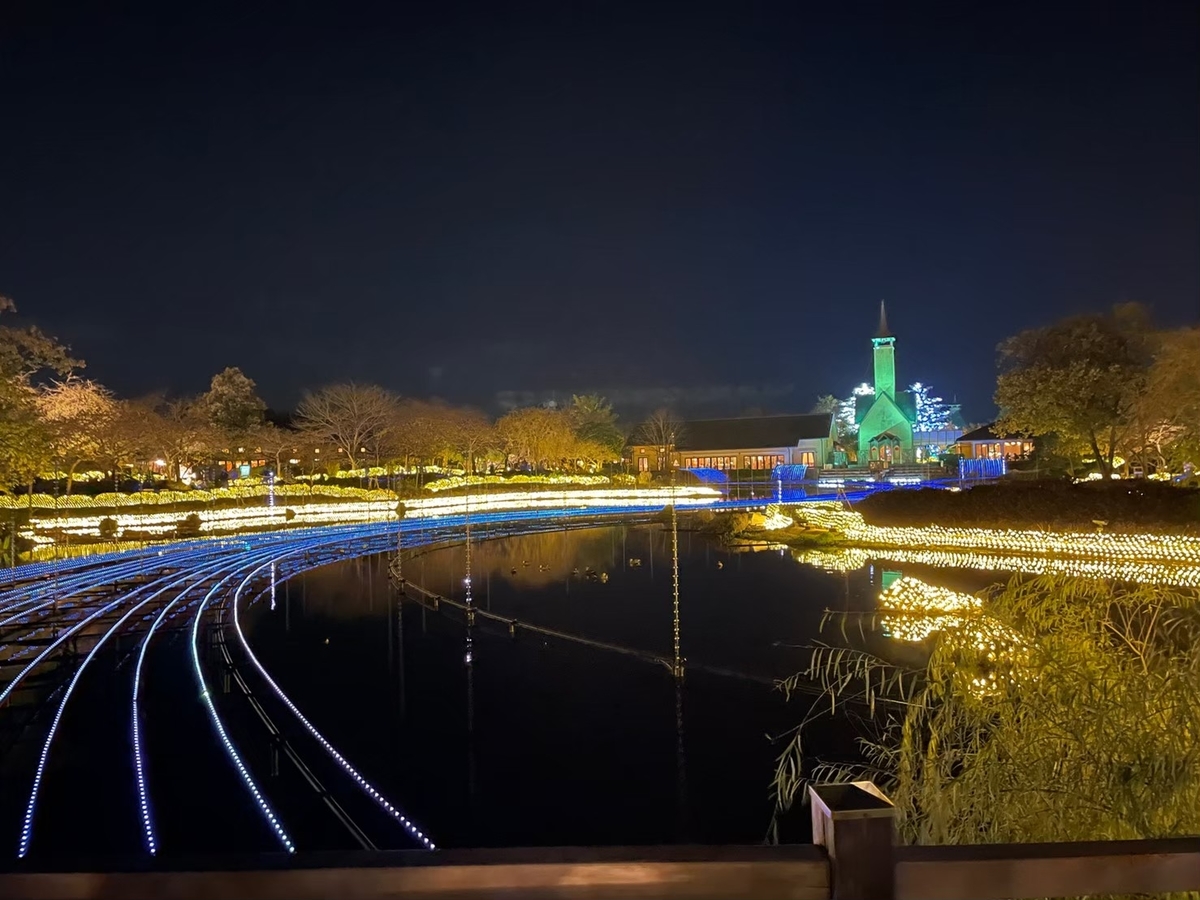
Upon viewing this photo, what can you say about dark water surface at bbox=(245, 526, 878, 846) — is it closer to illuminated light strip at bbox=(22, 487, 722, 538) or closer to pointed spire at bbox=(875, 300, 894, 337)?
illuminated light strip at bbox=(22, 487, 722, 538)

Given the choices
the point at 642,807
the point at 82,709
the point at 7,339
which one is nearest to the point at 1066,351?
the point at 642,807

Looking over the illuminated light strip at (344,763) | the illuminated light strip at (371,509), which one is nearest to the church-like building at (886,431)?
the illuminated light strip at (371,509)

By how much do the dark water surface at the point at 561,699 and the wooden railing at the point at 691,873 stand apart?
3268mm

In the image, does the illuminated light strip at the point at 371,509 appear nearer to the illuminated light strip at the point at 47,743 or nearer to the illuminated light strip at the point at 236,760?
the illuminated light strip at the point at 47,743

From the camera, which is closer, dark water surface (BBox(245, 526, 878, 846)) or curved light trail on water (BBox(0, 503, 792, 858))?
dark water surface (BBox(245, 526, 878, 846))

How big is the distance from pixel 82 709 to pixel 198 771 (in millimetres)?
2083

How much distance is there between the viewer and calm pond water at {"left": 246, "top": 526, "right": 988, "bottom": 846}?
4.98 meters

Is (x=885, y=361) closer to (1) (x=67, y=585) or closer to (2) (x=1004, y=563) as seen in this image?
(2) (x=1004, y=563)

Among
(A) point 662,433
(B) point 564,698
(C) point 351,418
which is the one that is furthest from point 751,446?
(B) point 564,698

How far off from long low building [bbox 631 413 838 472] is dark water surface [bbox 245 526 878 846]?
141 ft

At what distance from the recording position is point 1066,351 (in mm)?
25703

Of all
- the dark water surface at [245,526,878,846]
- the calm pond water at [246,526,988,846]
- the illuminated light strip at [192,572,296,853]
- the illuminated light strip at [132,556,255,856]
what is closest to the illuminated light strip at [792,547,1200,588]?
the calm pond water at [246,526,988,846]

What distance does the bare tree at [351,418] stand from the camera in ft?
139

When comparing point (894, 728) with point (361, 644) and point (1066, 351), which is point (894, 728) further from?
point (1066, 351)
